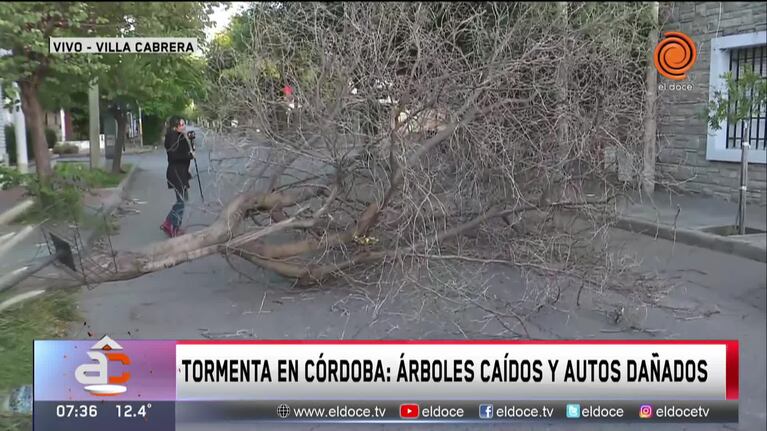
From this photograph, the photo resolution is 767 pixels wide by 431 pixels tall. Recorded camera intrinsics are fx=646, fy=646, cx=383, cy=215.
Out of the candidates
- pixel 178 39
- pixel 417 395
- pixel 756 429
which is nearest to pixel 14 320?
pixel 178 39

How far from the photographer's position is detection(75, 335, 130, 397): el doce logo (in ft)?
6.49

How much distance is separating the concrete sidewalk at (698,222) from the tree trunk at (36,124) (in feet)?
10.1

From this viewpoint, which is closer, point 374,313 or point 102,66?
point 102,66

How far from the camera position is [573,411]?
80.1 inches

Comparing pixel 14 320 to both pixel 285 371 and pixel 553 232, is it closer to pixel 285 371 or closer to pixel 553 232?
pixel 285 371

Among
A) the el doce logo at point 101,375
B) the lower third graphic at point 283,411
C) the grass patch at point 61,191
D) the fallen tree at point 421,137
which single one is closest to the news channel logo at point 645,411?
the lower third graphic at point 283,411

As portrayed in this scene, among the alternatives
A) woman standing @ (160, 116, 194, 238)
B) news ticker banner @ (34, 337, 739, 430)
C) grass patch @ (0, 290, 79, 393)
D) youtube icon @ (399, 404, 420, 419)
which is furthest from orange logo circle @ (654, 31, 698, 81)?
grass patch @ (0, 290, 79, 393)

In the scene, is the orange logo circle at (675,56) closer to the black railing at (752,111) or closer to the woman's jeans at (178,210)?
the woman's jeans at (178,210)

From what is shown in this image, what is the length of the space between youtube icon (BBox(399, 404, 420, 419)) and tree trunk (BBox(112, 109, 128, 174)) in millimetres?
1359

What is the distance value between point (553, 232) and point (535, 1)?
1.27m

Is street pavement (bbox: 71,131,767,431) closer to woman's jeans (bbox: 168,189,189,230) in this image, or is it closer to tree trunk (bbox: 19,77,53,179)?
woman's jeans (bbox: 168,189,189,230)

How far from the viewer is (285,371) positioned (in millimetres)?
1971

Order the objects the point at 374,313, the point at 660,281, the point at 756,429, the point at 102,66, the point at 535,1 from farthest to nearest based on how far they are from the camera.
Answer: the point at 660,281
the point at 374,313
the point at 535,1
the point at 756,429
the point at 102,66

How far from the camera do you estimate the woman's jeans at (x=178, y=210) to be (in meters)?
2.79
